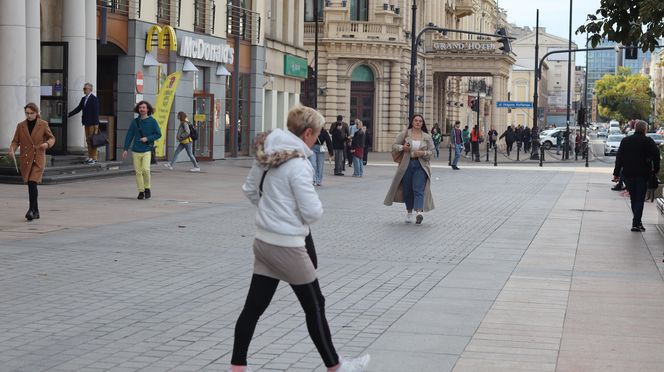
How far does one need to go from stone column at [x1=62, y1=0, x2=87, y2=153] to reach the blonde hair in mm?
22808

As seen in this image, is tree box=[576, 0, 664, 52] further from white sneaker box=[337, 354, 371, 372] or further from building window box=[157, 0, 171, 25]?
building window box=[157, 0, 171, 25]

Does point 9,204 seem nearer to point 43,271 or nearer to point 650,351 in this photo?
point 43,271

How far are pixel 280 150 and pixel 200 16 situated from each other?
1314 inches

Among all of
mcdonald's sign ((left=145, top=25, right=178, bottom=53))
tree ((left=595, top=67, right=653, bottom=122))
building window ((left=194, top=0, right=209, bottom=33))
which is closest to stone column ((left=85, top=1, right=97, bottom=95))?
mcdonald's sign ((left=145, top=25, right=178, bottom=53))

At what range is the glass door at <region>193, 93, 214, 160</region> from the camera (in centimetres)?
3972

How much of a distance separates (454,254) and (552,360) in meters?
6.52

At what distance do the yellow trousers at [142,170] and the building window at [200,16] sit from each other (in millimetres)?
17711

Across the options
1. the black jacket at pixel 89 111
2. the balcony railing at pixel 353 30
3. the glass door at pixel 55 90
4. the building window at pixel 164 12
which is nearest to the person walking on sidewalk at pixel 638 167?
the black jacket at pixel 89 111

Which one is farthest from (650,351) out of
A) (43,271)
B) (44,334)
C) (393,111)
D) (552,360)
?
(393,111)

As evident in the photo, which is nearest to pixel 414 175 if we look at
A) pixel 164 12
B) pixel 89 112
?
pixel 89 112

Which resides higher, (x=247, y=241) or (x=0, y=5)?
(x=0, y=5)

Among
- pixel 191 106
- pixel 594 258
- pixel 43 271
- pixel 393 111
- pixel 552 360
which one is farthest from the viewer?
pixel 393 111

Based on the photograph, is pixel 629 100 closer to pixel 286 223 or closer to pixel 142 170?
pixel 142 170

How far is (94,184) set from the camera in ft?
86.3
